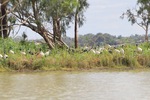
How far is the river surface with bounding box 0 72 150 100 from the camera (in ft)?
26.3

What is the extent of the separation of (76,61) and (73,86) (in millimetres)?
4552

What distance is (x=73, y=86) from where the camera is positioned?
9.58m

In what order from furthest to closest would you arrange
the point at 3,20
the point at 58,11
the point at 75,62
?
the point at 3,20, the point at 58,11, the point at 75,62

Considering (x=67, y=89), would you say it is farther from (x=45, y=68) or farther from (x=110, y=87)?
(x=45, y=68)

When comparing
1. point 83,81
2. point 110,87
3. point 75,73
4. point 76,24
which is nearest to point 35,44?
point 76,24

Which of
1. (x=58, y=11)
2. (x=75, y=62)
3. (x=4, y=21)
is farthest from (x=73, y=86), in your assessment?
(x=4, y=21)

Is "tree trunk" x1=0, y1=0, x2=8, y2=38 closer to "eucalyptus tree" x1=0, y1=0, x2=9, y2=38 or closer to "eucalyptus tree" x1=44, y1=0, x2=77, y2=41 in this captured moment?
"eucalyptus tree" x1=0, y1=0, x2=9, y2=38

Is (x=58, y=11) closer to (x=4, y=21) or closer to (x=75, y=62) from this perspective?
(x=4, y=21)

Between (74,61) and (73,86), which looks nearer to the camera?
(73,86)

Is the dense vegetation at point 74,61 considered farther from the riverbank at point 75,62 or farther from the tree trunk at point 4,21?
the tree trunk at point 4,21

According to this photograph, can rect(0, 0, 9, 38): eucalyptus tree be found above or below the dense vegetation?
above

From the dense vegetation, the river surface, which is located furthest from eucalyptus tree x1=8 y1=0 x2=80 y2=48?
the river surface

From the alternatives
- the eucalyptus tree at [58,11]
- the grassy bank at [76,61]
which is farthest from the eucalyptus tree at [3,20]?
the grassy bank at [76,61]

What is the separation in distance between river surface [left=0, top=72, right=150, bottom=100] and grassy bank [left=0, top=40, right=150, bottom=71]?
0.91 metres
